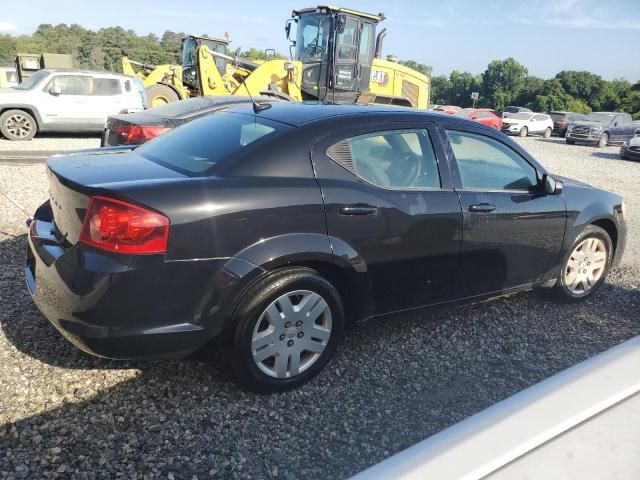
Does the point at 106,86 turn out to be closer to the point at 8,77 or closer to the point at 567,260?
the point at 567,260

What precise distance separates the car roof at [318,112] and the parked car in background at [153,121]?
3.54 metres

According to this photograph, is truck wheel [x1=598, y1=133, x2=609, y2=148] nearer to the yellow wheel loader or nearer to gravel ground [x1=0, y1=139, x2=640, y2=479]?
the yellow wheel loader

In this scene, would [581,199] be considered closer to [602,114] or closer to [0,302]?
[0,302]

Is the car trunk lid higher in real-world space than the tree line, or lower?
lower

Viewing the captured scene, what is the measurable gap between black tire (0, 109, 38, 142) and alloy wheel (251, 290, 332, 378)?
40.1ft

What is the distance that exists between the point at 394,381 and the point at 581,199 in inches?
91.2

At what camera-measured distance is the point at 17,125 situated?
12.5 meters

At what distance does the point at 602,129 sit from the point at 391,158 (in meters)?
24.1

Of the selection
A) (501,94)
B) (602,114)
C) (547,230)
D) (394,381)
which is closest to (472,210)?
(547,230)

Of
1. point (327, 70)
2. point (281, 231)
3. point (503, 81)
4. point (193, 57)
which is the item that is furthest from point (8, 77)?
point (503, 81)

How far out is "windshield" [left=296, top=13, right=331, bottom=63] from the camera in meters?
13.4

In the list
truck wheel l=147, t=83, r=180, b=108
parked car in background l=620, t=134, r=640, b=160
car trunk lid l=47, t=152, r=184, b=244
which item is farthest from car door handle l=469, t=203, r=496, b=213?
parked car in background l=620, t=134, r=640, b=160

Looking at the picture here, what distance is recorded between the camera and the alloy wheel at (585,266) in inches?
174

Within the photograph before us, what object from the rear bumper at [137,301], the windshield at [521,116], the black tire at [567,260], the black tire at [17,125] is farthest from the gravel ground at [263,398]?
the windshield at [521,116]
